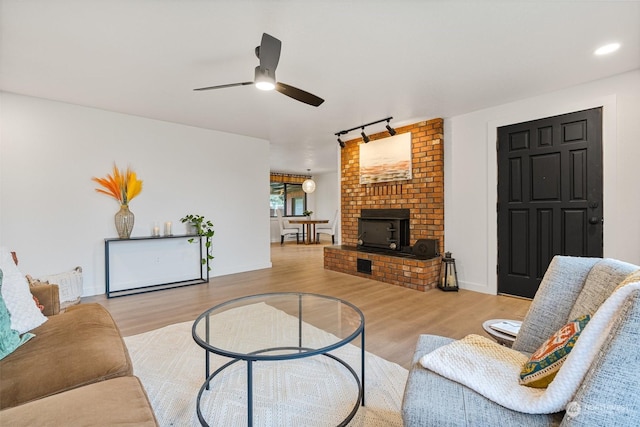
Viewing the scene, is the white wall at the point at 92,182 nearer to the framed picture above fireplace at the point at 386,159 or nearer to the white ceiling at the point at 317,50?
the white ceiling at the point at 317,50

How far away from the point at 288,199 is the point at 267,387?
8.70m

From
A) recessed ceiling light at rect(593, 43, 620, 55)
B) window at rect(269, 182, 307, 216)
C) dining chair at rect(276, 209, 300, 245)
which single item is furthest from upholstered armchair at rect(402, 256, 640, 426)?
window at rect(269, 182, 307, 216)

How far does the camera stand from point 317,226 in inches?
372

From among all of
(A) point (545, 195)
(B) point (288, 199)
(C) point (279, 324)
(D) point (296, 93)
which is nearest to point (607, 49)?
(A) point (545, 195)

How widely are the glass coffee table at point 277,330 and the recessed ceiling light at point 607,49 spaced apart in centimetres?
276

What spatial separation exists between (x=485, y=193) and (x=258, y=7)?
10.7 feet

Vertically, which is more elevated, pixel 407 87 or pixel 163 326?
pixel 407 87

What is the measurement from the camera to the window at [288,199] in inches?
393

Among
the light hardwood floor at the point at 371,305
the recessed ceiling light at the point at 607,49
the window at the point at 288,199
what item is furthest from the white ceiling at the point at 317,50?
the window at the point at 288,199

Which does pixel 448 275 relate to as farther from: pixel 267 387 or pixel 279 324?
pixel 267 387

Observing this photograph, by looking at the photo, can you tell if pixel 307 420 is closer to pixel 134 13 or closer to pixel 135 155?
pixel 134 13

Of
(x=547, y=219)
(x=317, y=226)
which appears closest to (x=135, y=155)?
(x=547, y=219)

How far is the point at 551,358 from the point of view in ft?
3.05

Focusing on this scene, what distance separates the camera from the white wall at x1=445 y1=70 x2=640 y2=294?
8.98ft
